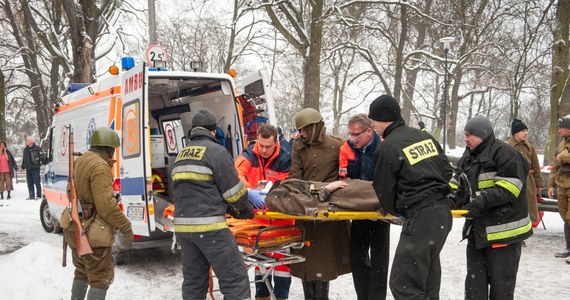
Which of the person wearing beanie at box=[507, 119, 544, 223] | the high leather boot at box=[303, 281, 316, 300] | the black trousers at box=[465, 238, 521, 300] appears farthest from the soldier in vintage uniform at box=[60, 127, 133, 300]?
the person wearing beanie at box=[507, 119, 544, 223]

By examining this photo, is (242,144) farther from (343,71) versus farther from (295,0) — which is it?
(343,71)

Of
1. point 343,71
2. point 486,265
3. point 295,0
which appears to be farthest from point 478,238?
point 343,71

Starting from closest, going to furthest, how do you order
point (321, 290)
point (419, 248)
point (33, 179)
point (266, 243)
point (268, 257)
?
point (419, 248), point (266, 243), point (268, 257), point (321, 290), point (33, 179)

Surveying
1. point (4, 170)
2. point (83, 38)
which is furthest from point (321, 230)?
point (4, 170)

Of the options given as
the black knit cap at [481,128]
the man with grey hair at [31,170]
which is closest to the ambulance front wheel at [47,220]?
the man with grey hair at [31,170]

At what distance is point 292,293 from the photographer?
5.60m

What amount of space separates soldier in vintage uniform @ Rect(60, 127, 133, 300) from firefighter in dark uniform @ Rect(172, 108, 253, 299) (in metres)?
0.69

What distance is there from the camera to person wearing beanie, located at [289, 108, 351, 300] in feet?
14.6

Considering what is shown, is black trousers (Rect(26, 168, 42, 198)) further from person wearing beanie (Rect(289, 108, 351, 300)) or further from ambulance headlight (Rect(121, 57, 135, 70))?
person wearing beanie (Rect(289, 108, 351, 300))

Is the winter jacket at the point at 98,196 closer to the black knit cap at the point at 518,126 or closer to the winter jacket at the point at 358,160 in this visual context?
the winter jacket at the point at 358,160

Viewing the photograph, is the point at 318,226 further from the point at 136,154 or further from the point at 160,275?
the point at 160,275

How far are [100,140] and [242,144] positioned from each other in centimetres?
261

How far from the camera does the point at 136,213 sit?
19.3ft

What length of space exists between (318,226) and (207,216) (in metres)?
1.14
